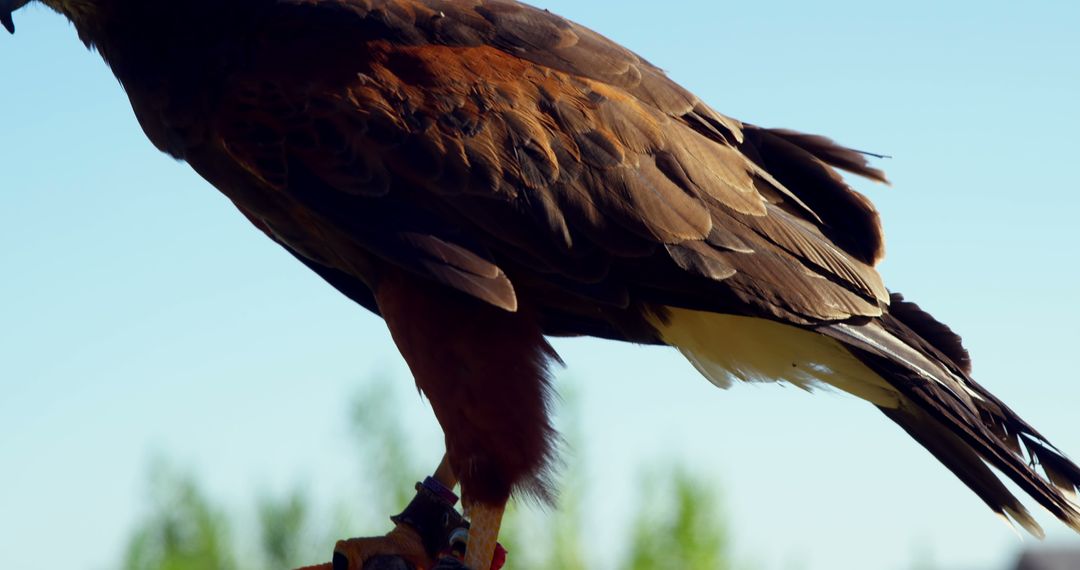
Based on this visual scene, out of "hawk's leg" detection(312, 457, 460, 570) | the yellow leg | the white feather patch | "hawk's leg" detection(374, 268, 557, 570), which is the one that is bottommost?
"hawk's leg" detection(312, 457, 460, 570)

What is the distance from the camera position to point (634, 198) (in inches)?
160

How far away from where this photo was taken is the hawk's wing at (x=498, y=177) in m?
4.02

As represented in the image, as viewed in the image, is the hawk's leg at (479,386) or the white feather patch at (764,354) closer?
the hawk's leg at (479,386)

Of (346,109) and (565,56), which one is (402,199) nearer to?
(346,109)

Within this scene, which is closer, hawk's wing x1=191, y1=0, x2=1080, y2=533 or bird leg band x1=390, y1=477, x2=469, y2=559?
hawk's wing x1=191, y1=0, x2=1080, y2=533

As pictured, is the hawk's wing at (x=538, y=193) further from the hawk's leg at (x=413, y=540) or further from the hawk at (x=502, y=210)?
the hawk's leg at (x=413, y=540)

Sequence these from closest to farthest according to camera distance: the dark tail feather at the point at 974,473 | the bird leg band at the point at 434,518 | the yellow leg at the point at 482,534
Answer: the yellow leg at the point at 482,534 → the dark tail feather at the point at 974,473 → the bird leg band at the point at 434,518

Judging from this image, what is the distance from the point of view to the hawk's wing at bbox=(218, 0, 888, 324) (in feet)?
13.2

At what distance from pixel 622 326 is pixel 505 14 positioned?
3.97 feet

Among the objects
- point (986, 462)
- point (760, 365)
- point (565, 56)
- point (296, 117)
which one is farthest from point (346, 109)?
point (986, 462)

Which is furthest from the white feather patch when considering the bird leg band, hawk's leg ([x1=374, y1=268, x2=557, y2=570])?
the bird leg band

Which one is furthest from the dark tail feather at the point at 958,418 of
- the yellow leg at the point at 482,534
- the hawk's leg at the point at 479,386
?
the yellow leg at the point at 482,534

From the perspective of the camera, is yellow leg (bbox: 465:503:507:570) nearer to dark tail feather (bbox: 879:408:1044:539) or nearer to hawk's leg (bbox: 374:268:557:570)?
hawk's leg (bbox: 374:268:557:570)

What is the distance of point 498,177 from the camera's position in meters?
4.02
